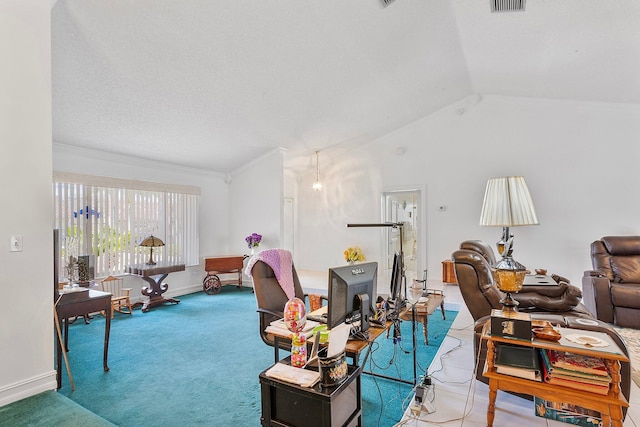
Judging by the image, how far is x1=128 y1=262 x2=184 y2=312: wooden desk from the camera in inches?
191

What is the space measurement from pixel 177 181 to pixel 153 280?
1.85m

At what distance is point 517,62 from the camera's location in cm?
415

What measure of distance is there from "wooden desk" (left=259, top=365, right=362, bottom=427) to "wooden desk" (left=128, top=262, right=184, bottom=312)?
158 inches

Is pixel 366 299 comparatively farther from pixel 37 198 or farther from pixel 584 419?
pixel 37 198

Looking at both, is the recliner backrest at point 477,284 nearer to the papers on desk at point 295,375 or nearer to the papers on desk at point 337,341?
the papers on desk at point 337,341

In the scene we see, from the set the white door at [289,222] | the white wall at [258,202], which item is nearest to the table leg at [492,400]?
the white wall at [258,202]

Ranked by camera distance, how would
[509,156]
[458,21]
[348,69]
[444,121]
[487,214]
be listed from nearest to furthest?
1. [487,214]
2. [458,21]
3. [348,69]
4. [509,156]
5. [444,121]

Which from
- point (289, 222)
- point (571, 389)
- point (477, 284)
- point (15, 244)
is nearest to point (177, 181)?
point (289, 222)

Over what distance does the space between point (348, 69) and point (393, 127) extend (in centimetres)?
259

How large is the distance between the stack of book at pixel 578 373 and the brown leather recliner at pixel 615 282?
2.71 meters

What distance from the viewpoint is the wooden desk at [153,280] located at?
15.9 feet

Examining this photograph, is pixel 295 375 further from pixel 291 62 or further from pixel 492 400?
pixel 291 62

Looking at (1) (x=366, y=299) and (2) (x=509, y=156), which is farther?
(2) (x=509, y=156)

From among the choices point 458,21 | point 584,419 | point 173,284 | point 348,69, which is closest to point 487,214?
point 584,419
